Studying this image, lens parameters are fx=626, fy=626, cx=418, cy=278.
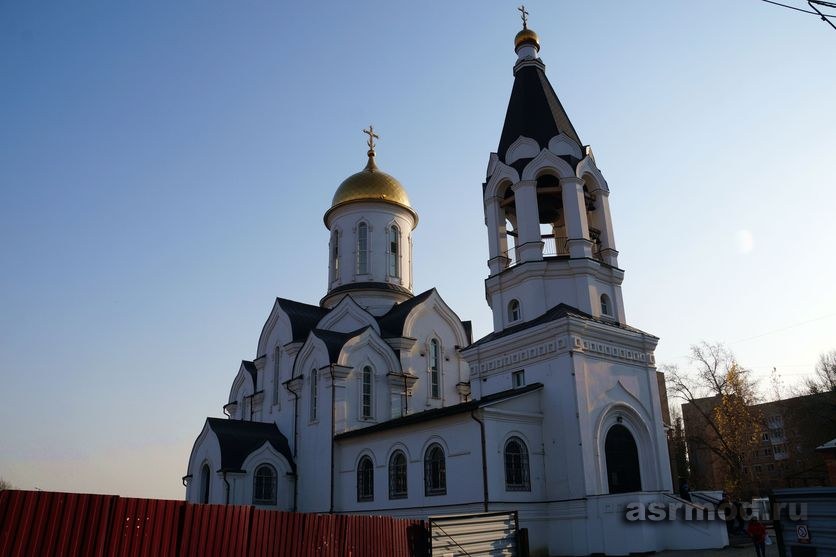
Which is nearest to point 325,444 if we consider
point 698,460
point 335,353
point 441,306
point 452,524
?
point 335,353

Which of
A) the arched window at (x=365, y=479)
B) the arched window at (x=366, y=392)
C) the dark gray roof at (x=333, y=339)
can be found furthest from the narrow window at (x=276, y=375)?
the arched window at (x=365, y=479)

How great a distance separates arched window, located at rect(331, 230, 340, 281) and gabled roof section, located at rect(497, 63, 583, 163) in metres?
9.15

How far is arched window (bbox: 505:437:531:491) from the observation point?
15.1 meters

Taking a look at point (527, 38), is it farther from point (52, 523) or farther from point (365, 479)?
point (52, 523)

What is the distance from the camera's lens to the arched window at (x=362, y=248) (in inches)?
1003

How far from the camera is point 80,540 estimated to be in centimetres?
689

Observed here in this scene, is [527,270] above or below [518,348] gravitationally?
above

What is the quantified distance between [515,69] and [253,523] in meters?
17.0

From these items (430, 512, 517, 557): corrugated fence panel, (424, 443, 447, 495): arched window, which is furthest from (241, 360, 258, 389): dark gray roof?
(430, 512, 517, 557): corrugated fence panel

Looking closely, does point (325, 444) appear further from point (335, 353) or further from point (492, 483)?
point (492, 483)

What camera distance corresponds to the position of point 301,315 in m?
24.3

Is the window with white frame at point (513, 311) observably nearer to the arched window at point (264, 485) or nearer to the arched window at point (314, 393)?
the arched window at point (314, 393)

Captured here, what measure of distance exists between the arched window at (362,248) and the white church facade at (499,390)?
2.4 inches

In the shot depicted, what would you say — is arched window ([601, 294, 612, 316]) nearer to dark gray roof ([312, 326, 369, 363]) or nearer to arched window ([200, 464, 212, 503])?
dark gray roof ([312, 326, 369, 363])
